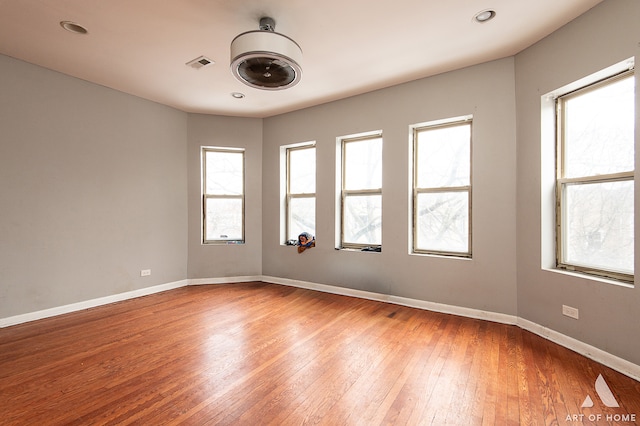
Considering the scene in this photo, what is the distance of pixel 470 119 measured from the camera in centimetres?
350

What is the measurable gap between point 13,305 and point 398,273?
4.46 m

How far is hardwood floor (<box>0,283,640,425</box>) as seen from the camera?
178cm

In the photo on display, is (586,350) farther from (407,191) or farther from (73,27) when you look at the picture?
(73,27)

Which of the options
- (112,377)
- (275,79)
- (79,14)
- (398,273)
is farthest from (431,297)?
(79,14)

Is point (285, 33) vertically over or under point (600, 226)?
over

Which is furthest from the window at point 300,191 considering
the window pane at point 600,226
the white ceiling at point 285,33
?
the window pane at point 600,226

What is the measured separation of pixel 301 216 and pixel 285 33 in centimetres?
287

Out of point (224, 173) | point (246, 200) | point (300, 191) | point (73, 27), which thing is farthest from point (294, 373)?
point (224, 173)

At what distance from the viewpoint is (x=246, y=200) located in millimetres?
5211

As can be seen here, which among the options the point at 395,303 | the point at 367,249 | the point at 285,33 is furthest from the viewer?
the point at 367,249

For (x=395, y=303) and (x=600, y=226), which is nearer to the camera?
(x=600, y=226)

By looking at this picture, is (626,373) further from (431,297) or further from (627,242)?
(431,297)

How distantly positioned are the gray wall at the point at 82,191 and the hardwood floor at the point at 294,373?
1.83 feet

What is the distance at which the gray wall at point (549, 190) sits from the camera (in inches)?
87.6
